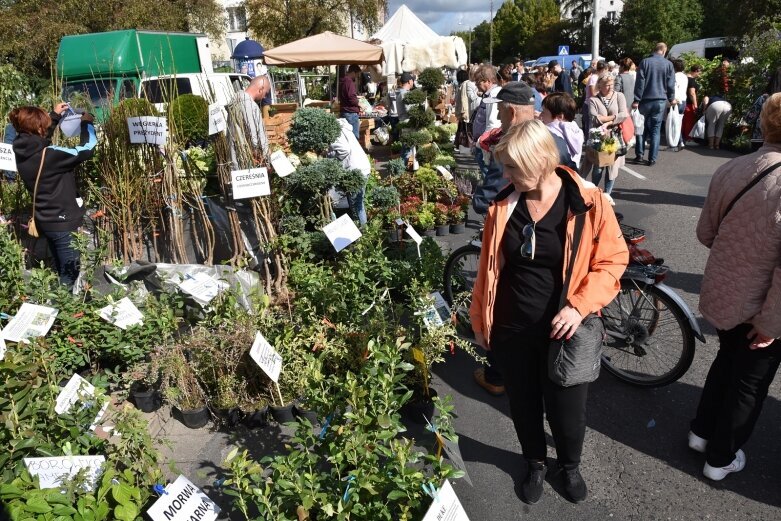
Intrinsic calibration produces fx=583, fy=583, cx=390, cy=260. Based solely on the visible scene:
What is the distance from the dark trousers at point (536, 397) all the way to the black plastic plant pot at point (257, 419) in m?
1.50

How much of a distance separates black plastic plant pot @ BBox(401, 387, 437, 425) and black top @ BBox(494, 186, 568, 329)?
106cm

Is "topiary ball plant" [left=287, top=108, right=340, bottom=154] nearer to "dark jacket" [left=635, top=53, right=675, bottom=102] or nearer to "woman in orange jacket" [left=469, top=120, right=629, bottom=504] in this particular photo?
"woman in orange jacket" [left=469, top=120, right=629, bottom=504]

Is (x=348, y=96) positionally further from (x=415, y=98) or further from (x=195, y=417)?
(x=195, y=417)

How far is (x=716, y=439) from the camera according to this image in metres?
2.77

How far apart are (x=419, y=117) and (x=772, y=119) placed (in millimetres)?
7735

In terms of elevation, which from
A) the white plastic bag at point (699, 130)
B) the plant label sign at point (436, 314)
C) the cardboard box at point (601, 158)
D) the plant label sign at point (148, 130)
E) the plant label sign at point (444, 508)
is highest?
the plant label sign at point (148, 130)

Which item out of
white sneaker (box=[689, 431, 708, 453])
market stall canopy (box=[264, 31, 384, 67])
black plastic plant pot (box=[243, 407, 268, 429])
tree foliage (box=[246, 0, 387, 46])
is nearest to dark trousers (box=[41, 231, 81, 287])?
black plastic plant pot (box=[243, 407, 268, 429])

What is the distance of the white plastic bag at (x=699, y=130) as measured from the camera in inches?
449

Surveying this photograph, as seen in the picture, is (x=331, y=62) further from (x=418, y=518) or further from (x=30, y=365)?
(x=418, y=518)

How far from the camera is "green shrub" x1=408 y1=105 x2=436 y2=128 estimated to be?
32.3ft

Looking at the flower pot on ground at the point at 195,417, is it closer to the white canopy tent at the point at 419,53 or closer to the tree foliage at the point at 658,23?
the white canopy tent at the point at 419,53

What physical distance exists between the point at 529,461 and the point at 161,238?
12.9 ft

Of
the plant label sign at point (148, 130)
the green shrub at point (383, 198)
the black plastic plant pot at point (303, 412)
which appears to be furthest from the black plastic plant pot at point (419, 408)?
the green shrub at point (383, 198)

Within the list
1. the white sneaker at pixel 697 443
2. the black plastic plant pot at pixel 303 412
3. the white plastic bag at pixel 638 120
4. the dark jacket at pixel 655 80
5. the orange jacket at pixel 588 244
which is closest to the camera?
the orange jacket at pixel 588 244
